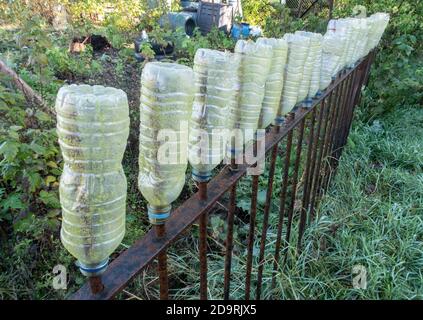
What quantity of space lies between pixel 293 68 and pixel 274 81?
169mm

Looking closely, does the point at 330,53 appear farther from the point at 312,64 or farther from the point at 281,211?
the point at 281,211

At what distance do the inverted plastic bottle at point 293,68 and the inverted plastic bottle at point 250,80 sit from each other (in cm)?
25

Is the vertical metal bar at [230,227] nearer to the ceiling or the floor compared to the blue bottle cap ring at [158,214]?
nearer to the floor

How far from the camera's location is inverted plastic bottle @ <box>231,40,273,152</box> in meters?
0.89

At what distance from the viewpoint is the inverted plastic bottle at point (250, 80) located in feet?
2.90

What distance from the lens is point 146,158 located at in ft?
2.30

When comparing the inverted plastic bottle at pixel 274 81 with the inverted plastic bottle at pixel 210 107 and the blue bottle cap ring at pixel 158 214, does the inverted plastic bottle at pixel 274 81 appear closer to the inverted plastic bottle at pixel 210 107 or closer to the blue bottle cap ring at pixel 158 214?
the inverted plastic bottle at pixel 210 107

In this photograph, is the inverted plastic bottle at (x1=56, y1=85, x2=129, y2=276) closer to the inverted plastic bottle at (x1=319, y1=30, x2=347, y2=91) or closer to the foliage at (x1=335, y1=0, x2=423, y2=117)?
the inverted plastic bottle at (x1=319, y1=30, x2=347, y2=91)

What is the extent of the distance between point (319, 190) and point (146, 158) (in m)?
2.17

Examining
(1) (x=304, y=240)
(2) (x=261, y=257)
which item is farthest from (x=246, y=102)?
(1) (x=304, y=240)

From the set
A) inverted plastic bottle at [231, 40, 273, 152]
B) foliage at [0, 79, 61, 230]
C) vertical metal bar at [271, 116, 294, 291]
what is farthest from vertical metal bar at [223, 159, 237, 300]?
foliage at [0, 79, 61, 230]

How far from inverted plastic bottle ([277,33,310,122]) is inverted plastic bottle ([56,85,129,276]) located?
778 millimetres

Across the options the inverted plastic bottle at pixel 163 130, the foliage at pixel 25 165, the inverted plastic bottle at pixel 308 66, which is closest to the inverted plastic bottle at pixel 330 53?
the inverted plastic bottle at pixel 308 66

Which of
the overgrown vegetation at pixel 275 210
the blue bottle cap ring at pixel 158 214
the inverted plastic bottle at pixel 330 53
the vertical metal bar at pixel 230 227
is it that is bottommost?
the overgrown vegetation at pixel 275 210
